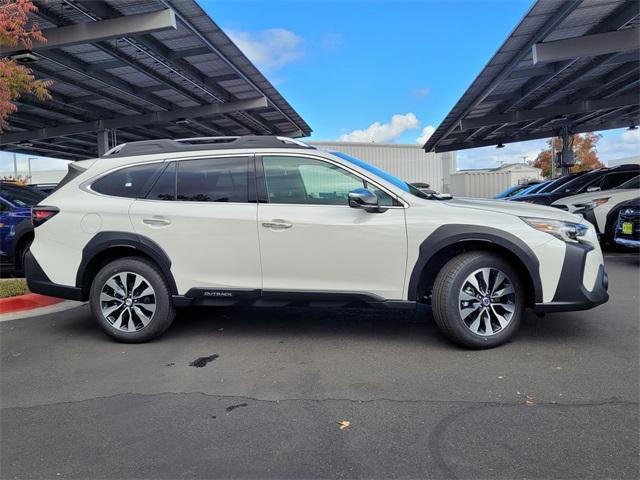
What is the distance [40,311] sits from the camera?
237 inches

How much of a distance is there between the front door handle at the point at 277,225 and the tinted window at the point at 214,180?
14.1 inches

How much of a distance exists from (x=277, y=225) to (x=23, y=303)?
13.0 ft

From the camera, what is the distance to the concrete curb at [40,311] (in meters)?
5.78

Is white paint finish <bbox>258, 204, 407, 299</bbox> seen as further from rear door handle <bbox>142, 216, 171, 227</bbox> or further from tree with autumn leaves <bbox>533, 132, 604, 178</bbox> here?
tree with autumn leaves <bbox>533, 132, 604, 178</bbox>

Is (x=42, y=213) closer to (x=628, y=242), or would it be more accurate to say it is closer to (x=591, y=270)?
(x=591, y=270)

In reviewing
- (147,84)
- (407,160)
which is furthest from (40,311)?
(407,160)

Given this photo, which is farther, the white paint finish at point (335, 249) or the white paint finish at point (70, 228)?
the white paint finish at point (70, 228)

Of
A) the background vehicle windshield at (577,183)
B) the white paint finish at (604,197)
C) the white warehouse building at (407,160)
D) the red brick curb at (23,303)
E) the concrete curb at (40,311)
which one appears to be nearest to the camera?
the concrete curb at (40,311)

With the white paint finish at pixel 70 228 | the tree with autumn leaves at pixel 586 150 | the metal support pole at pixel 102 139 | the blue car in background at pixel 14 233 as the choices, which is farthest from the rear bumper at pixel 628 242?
the tree with autumn leaves at pixel 586 150

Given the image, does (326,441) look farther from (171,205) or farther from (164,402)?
(171,205)

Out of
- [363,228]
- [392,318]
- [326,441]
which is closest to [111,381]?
[326,441]

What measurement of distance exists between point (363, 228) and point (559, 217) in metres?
1.77

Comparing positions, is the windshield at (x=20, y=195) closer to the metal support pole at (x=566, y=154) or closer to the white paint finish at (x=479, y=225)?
the white paint finish at (x=479, y=225)

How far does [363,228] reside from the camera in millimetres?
4250
